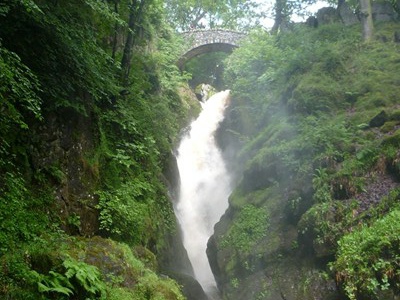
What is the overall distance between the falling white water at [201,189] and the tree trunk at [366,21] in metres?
9.30

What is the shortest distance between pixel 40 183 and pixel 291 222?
7446 millimetres

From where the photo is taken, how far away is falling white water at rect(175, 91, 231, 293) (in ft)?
48.9

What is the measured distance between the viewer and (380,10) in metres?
18.4

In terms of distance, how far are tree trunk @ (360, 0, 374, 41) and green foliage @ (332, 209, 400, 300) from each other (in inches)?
466

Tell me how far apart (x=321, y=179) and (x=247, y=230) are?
10.2 ft

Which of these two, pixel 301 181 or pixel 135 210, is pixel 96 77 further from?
pixel 301 181

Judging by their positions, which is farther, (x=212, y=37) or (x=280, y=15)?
(x=212, y=37)

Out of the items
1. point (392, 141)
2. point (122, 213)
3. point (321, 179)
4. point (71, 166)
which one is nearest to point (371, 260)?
point (321, 179)

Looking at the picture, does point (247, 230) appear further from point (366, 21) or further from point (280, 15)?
point (280, 15)

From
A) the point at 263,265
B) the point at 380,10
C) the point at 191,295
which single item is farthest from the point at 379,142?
the point at 380,10

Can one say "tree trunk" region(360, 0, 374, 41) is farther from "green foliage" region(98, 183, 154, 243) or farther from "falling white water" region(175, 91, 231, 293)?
"green foliage" region(98, 183, 154, 243)

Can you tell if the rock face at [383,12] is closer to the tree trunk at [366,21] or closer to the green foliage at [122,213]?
the tree trunk at [366,21]

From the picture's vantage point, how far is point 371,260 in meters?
6.86

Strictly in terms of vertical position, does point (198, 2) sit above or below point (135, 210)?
above
